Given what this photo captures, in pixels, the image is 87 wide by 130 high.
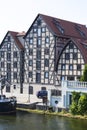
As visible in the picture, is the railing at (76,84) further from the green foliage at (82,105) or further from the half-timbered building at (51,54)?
the half-timbered building at (51,54)

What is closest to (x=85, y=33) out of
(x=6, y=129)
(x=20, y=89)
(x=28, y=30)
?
(x=28, y=30)

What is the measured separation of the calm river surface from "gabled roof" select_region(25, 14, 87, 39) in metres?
20.3

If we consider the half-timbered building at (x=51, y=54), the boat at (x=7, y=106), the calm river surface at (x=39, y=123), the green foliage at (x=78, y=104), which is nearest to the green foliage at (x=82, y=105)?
the green foliage at (x=78, y=104)

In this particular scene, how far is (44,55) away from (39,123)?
22636 mm

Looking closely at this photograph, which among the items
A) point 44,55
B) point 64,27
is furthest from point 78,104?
point 64,27

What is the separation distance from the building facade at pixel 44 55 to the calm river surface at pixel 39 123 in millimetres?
12187

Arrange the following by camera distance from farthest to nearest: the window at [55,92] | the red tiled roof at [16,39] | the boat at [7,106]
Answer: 1. the red tiled roof at [16,39]
2. the window at [55,92]
3. the boat at [7,106]

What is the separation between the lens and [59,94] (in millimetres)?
64938

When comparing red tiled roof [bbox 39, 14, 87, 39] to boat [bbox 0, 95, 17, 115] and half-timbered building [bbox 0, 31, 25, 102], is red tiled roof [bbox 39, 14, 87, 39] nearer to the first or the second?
half-timbered building [bbox 0, 31, 25, 102]

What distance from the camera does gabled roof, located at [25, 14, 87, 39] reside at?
70125 mm

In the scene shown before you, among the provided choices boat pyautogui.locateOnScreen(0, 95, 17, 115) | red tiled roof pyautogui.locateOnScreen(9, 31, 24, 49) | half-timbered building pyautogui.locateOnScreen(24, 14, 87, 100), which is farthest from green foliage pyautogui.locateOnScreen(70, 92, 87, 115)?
red tiled roof pyautogui.locateOnScreen(9, 31, 24, 49)

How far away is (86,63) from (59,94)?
781 cm

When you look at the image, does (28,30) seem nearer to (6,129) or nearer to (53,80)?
(53,80)

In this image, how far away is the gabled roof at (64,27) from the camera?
7012 centimetres
